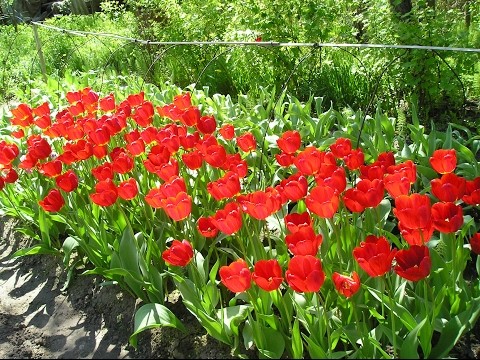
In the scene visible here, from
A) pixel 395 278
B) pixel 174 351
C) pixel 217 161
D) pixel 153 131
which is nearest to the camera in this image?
pixel 395 278

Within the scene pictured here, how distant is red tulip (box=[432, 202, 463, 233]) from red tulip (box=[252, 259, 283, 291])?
48 cm

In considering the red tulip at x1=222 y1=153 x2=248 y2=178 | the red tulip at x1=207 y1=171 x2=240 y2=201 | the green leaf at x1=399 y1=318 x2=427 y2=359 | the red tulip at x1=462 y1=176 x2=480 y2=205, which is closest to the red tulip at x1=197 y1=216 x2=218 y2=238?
the red tulip at x1=207 y1=171 x2=240 y2=201

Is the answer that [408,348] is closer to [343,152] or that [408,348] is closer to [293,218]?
[293,218]

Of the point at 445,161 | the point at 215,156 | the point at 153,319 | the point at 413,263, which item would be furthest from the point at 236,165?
the point at 413,263

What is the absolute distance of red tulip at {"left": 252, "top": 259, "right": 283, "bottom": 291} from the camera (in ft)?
5.38

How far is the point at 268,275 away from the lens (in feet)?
5.47

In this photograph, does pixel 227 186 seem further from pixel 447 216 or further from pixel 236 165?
pixel 447 216

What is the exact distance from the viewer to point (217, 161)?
239 centimetres

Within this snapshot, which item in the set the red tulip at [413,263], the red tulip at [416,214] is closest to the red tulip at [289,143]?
the red tulip at [416,214]

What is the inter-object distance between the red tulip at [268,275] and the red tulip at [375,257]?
0.23 metres

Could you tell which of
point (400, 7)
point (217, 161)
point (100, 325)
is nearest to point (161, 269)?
point (100, 325)

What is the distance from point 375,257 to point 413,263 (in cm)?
12

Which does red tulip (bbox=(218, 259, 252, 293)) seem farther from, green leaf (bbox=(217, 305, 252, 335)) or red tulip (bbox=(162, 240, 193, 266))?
green leaf (bbox=(217, 305, 252, 335))

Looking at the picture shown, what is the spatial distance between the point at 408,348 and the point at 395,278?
0.40 metres
